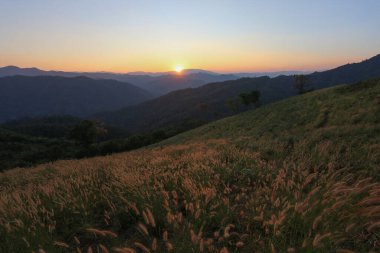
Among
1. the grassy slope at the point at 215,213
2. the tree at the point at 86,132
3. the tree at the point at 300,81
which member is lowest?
the tree at the point at 86,132

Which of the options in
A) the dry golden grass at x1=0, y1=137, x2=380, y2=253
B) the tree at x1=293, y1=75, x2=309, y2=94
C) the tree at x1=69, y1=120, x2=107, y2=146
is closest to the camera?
the dry golden grass at x1=0, y1=137, x2=380, y2=253

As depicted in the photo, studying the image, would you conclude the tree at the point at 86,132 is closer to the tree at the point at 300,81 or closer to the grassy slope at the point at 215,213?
the tree at the point at 300,81

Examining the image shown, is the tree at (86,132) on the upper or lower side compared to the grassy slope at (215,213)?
lower

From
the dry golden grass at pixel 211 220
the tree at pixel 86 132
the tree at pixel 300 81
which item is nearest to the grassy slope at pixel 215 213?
the dry golden grass at pixel 211 220

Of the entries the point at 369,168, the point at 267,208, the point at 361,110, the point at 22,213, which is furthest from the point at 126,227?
the point at 361,110

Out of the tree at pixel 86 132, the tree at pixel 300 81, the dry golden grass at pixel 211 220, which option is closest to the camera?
the dry golden grass at pixel 211 220

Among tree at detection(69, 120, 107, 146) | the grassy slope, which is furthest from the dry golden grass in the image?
tree at detection(69, 120, 107, 146)

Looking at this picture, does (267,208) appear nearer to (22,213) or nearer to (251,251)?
(251,251)

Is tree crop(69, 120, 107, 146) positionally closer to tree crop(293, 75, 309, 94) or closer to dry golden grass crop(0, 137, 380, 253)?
tree crop(293, 75, 309, 94)

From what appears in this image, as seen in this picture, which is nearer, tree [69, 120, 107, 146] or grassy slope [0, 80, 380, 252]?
grassy slope [0, 80, 380, 252]

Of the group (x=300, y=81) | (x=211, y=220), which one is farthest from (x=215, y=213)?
(x=300, y=81)

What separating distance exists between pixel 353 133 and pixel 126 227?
9.97 m

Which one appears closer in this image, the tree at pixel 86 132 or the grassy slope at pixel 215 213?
the grassy slope at pixel 215 213

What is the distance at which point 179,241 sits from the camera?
3.86m
